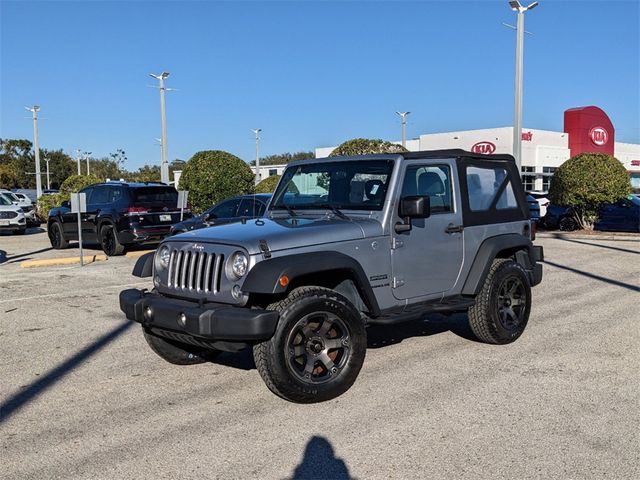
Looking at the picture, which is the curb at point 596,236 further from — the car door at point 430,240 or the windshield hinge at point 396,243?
the windshield hinge at point 396,243

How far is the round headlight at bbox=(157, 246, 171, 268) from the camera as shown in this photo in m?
5.34

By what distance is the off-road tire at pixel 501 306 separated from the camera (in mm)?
6223

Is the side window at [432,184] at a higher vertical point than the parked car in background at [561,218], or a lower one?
higher

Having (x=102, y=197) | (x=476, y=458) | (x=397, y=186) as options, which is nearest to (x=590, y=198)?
(x=102, y=197)

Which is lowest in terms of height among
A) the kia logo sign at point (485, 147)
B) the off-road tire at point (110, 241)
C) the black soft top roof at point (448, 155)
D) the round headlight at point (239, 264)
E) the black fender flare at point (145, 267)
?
the off-road tire at point (110, 241)

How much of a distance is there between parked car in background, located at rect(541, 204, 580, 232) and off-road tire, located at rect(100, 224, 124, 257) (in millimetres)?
14044

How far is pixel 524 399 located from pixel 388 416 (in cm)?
111

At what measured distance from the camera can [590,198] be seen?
19.7 metres

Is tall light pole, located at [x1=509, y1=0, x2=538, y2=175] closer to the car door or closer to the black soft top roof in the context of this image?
the black soft top roof

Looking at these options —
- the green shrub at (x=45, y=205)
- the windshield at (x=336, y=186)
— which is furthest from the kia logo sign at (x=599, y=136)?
the windshield at (x=336, y=186)

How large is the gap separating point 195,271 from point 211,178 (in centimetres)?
1575

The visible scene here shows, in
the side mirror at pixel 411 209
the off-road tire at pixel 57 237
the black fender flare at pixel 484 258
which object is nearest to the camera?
the side mirror at pixel 411 209

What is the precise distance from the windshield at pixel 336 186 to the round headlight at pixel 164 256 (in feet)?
4.28

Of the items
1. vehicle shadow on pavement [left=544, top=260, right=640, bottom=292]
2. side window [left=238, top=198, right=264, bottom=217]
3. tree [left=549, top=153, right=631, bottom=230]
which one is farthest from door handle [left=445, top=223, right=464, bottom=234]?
tree [left=549, top=153, right=631, bottom=230]
